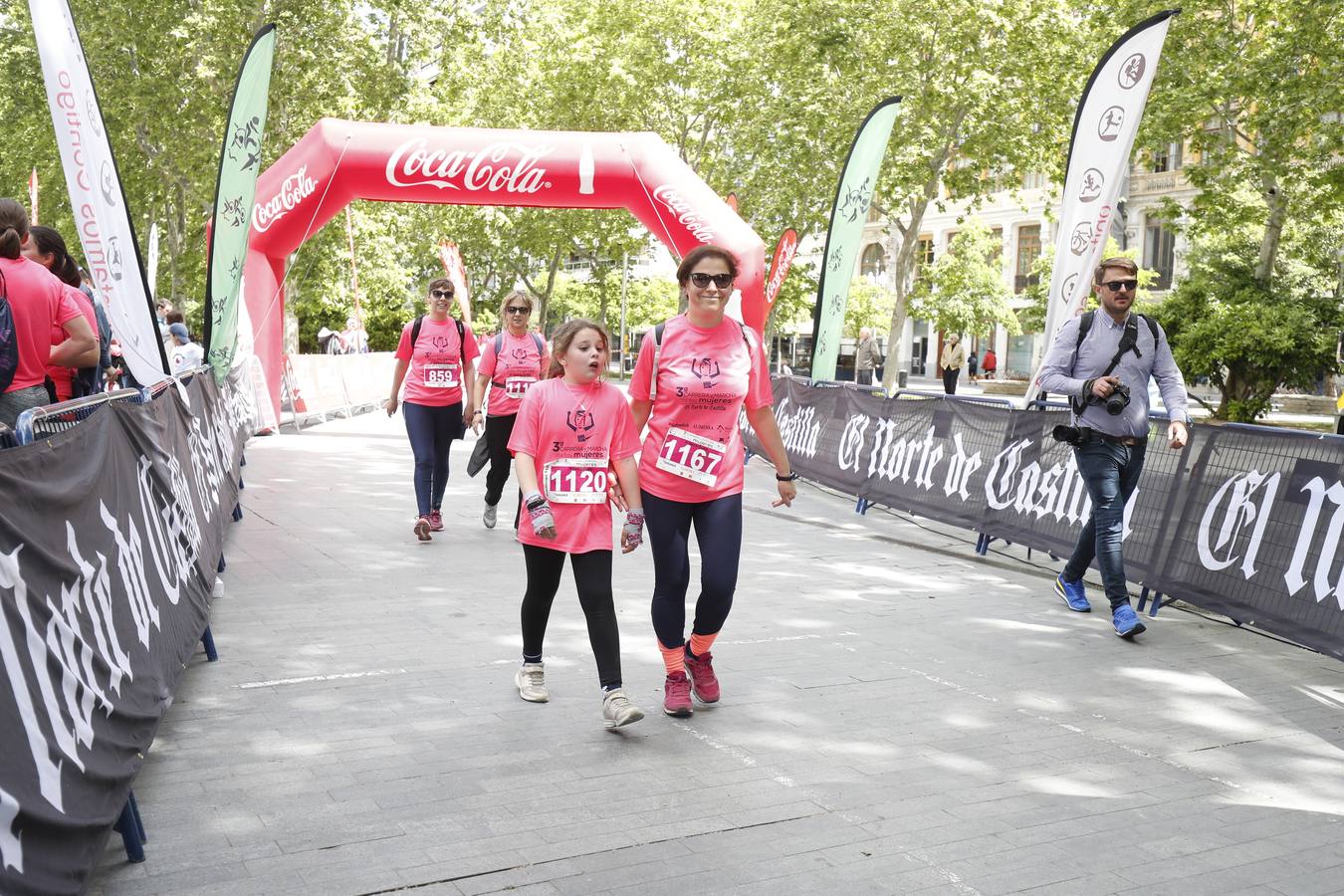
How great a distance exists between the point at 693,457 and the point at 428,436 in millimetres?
4836

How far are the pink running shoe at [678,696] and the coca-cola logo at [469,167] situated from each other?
38.8ft

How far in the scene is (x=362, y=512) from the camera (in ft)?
36.5

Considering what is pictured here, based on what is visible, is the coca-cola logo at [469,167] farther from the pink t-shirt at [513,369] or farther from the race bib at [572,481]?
the race bib at [572,481]

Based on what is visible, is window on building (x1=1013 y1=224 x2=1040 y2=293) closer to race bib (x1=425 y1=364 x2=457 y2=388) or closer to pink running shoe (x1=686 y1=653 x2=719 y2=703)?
race bib (x1=425 y1=364 x2=457 y2=388)

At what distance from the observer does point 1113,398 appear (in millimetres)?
6934

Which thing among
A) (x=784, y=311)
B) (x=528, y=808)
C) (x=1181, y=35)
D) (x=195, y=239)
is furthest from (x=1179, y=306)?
(x=195, y=239)

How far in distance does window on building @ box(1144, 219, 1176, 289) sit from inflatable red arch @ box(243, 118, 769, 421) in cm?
4265

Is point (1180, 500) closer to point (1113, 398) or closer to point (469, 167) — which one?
point (1113, 398)

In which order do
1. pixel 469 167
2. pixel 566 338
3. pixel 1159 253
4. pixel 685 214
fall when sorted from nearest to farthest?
pixel 566 338 → pixel 469 167 → pixel 685 214 → pixel 1159 253

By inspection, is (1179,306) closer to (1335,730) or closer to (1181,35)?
(1181,35)

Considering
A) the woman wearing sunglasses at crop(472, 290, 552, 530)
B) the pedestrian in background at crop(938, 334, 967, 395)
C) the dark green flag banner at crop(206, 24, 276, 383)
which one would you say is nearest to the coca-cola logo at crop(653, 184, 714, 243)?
the dark green flag banner at crop(206, 24, 276, 383)

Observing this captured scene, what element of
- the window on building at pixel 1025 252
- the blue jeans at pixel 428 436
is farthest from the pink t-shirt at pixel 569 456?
the window on building at pixel 1025 252

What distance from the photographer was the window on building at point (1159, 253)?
54.5 m

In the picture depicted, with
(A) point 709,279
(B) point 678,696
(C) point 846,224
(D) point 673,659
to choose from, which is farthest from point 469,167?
(B) point 678,696
